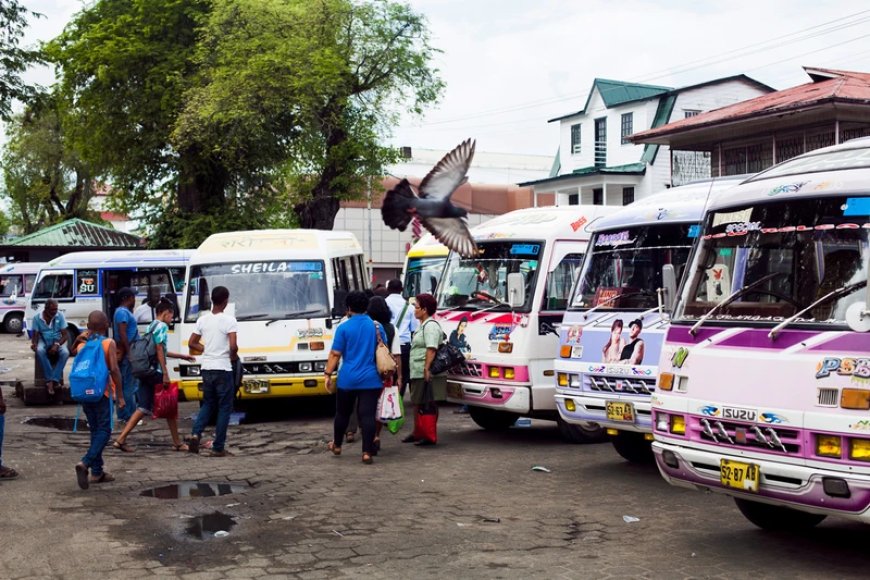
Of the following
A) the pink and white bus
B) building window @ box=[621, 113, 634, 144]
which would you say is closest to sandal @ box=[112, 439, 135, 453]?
the pink and white bus

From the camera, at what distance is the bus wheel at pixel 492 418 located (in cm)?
1287

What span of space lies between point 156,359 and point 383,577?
641 cm

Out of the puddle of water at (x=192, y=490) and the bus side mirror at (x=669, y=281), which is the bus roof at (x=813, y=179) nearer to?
the bus side mirror at (x=669, y=281)

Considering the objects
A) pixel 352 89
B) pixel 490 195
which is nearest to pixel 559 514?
pixel 352 89

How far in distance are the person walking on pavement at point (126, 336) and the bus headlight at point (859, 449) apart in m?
8.56

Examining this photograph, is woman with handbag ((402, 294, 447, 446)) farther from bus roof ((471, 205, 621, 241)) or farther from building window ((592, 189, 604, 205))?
building window ((592, 189, 604, 205))

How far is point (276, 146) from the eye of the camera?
35.2 meters

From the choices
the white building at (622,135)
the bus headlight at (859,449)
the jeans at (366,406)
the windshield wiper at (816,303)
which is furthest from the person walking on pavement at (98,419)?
the white building at (622,135)

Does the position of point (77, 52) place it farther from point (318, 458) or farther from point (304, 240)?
point (318, 458)

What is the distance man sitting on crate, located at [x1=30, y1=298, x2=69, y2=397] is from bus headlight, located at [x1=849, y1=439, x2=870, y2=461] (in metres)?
14.0

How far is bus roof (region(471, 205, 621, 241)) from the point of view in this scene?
11.8 metres

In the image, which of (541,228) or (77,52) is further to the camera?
(77,52)

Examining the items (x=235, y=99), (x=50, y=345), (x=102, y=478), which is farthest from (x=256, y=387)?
(x=235, y=99)

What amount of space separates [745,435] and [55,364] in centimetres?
1362
